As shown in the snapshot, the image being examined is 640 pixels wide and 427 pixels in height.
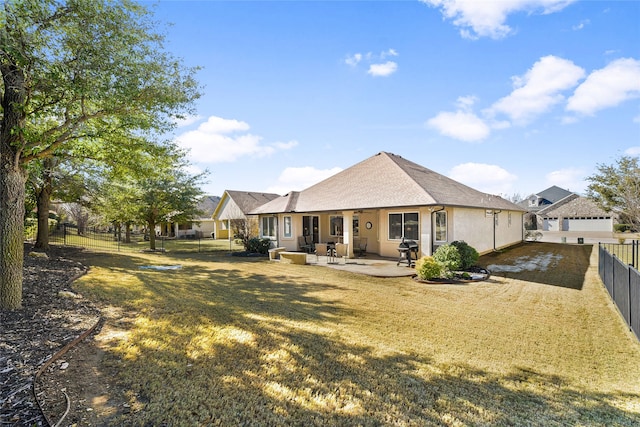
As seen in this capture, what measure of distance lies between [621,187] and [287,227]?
69.2 ft

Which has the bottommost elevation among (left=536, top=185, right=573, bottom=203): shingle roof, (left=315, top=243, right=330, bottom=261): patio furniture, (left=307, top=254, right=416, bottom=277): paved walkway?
(left=307, top=254, right=416, bottom=277): paved walkway

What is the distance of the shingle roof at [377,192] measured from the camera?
14.7 metres

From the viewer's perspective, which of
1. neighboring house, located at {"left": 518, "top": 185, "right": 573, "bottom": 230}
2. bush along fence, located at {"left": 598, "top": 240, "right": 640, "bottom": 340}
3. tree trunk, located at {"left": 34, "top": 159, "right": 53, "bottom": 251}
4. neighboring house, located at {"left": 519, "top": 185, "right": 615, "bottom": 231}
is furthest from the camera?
neighboring house, located at {"left": 518, "top": 185, "right": 573, "bottom": 230}

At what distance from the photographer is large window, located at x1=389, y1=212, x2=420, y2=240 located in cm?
1495

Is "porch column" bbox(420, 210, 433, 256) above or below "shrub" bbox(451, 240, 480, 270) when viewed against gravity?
above

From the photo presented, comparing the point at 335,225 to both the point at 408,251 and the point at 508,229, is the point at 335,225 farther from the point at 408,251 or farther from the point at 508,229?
the point at 508,229

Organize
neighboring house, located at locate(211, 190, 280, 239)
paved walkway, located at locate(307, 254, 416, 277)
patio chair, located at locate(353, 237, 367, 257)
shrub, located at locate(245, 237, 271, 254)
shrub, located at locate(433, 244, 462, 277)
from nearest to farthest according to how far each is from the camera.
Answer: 1. shrub, located at locate(433, 244, 462, 277)
2. paved walkway, located at locate(307, 254, 416, 277)
3. patio chair, located at locate(353, 237, 367, 257)
4. shrub, located at locate(245, 237, 271, 254)
5. neighboring house, located at locate(211, 190, 280, 239)

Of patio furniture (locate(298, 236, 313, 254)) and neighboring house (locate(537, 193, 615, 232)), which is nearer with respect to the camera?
patio furniture (locate(298, 236, 313, 254))

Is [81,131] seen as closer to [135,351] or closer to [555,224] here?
[135,351]

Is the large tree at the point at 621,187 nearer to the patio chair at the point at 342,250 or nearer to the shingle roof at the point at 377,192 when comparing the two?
the shingle roof at the point at 377,192

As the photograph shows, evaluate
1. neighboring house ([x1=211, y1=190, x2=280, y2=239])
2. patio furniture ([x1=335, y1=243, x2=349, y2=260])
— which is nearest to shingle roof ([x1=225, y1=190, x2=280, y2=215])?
neighboring house ([x1=211, y1=190, x2=280, y2=239])

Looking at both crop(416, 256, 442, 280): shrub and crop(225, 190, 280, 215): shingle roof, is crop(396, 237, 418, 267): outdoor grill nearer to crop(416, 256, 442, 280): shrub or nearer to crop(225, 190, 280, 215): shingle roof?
crop(416, 256, 442, 280): shrub

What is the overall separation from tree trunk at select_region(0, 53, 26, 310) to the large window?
1349cm

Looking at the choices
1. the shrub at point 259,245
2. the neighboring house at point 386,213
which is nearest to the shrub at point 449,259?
the neighboring house at point 386,213
